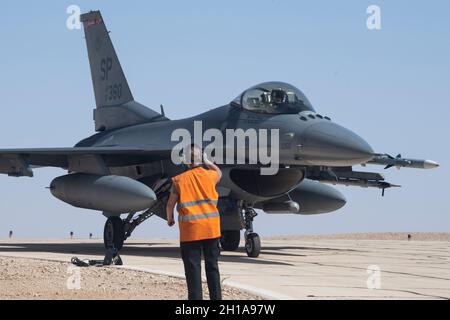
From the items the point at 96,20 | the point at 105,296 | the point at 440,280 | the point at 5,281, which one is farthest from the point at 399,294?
Result: the point at 96,20

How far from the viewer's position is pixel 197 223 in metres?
8.72

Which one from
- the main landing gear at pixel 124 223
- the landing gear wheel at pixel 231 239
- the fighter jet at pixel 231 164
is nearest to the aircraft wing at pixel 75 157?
the fighter jet at pixel 231 164

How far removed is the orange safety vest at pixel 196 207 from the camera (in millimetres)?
8734

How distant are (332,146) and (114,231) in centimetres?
580

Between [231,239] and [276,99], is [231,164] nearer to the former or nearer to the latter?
[276,99]

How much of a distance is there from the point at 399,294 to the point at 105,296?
3652 millimetres

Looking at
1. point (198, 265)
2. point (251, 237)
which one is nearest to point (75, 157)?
point (251, 237)

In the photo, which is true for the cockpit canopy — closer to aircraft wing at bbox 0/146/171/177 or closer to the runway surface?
aircraft wing at bbox 0/146/171/177

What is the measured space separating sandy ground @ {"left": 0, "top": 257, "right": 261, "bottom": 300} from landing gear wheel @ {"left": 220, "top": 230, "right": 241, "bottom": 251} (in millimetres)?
6915

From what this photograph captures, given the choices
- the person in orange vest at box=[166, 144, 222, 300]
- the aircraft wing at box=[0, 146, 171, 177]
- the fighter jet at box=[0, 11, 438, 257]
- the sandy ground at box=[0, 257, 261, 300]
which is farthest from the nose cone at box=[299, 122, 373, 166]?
the person in orange vest at box=[166, 144, 222, 300]

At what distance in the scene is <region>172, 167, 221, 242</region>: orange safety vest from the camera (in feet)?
28.7

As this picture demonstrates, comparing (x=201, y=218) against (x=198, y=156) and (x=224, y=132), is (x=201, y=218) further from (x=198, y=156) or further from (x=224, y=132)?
(x=224, y=132)

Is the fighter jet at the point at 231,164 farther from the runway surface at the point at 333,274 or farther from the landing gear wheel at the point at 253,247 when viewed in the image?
the runway surface at the point at 333,274

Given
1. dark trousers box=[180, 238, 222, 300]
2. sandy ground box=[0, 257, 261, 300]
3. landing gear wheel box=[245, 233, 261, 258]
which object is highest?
dark trousers box=[180, 238, 222, 300]
